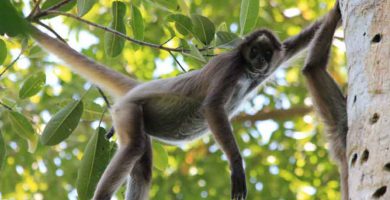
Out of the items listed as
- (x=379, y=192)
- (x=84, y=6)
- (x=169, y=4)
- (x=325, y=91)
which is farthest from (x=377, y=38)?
(x=169, y=4)

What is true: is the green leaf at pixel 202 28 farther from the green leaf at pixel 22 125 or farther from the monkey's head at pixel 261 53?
the green leaf at pixel 22 125

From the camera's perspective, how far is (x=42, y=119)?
7.63 metres

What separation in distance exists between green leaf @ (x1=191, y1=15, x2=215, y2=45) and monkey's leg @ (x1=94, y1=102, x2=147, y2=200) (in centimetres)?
80

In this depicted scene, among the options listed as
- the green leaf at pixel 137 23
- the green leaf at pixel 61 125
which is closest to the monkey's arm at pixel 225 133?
the green leaf at pixel 137 23

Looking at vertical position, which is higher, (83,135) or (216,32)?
(216,32)

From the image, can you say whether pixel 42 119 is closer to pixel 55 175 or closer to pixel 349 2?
pixel 55 175

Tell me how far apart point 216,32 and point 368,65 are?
57.5 inches

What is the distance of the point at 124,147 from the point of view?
3.87 metres

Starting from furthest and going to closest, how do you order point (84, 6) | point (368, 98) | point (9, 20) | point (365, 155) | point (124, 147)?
point (124, 147) < point (84, 6) < point (368, 98) < point (365, 155) < point (9, 20)

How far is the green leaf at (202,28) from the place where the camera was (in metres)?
3.65

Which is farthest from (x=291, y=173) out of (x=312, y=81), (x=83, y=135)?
(x=312, y=81)

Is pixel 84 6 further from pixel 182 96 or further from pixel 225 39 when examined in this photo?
pixel 182 96

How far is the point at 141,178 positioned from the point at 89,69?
948 mm

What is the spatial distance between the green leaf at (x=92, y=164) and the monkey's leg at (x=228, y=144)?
0.74m
